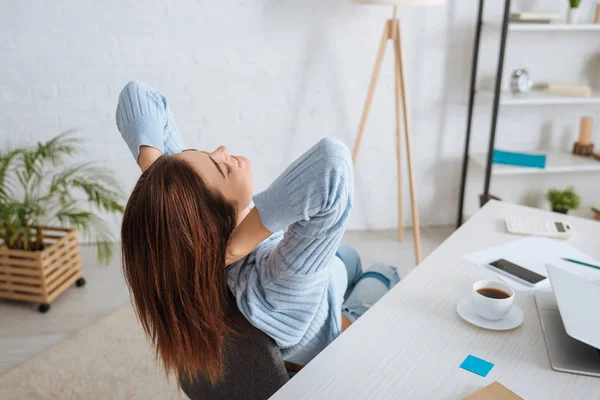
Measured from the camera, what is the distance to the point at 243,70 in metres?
2.83

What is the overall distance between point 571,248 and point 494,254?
8.7 inches

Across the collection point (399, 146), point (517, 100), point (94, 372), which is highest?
point (517, 100)

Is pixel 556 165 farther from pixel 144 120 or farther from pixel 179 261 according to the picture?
pixel 179 261

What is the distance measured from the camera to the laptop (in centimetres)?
98

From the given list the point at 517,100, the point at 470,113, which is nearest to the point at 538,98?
the point at 517,100

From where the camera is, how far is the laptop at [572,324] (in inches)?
38.5

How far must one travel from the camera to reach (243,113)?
9.54 feet

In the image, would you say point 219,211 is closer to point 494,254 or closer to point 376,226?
point 494,254

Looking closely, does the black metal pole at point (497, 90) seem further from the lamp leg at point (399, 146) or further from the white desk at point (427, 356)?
the white desk at point (427, 356)

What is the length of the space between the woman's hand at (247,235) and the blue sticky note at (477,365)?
0.43 metres

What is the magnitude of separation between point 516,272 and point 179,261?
0.84 m

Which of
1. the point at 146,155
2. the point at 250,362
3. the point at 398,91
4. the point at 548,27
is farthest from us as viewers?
the point at 398,91

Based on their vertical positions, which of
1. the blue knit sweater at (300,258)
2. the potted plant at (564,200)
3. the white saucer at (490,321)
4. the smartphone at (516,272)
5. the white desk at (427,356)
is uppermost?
the blue knit sweater at (300,258)

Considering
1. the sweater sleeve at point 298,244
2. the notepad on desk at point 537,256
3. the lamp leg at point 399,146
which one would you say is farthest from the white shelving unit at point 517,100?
the sweater sleeve at point 298,244
